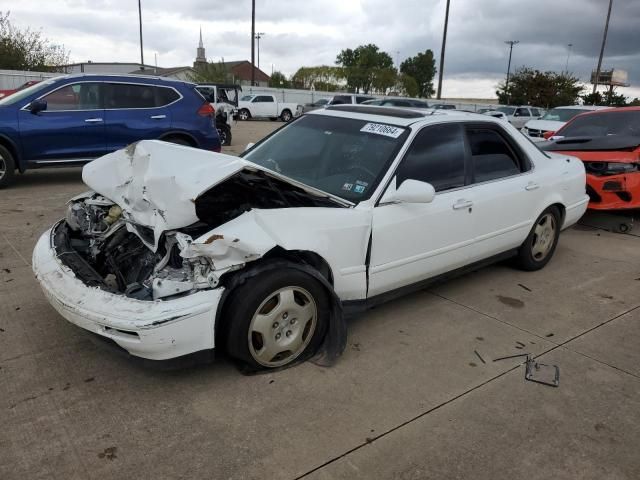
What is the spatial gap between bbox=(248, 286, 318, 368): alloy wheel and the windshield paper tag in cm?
140

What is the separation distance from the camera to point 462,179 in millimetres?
4004

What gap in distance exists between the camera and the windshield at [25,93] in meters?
7.48

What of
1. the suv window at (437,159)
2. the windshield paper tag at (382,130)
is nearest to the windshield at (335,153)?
the windshield paper tag at (382,130)

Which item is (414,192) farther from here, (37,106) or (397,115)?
(37,106)

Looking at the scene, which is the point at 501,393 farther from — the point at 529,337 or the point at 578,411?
the point at 529,337

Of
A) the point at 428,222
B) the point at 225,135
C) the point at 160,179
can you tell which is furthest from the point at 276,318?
the point at 225,135

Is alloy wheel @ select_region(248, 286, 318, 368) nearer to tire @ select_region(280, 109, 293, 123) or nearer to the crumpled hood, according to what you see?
the crumpled hood

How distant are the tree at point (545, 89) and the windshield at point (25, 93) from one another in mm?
39891

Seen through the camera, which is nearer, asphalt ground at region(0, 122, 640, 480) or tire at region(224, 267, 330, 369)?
asphalt ground at region(0, 122, 640, 480)

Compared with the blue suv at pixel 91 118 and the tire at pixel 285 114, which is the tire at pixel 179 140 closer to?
the blue suv at pixel 91 118

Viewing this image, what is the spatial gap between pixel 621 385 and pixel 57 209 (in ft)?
21.0

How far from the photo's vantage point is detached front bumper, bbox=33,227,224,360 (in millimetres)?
2553

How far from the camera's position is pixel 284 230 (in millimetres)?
2906

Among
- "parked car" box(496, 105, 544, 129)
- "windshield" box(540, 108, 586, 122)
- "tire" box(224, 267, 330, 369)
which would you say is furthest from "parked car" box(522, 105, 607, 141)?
"tire" box(224, 267, 330, 369)
